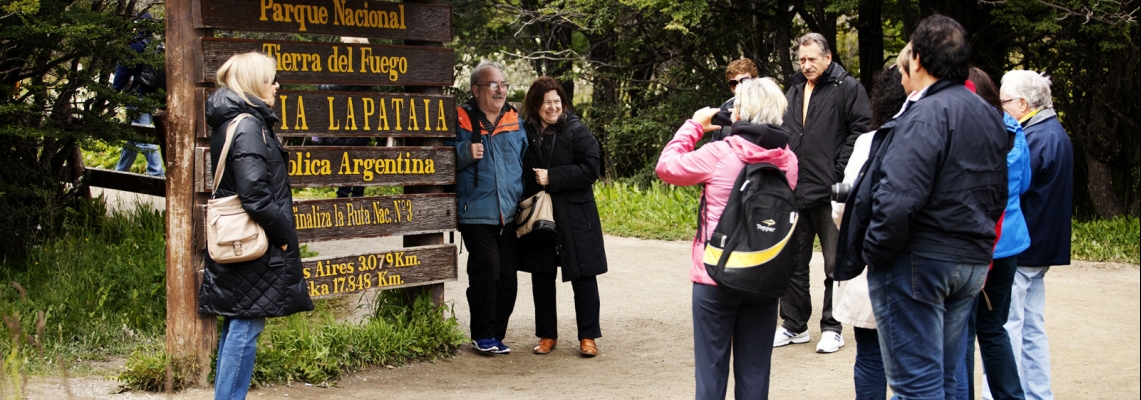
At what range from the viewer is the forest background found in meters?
6.74

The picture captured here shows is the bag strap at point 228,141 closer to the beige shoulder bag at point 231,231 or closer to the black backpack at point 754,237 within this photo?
the beige shoulder bag at point 231,231

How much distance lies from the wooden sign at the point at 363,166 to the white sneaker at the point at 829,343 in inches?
95.8

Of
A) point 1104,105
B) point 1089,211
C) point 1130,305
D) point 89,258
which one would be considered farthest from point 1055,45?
point 89,258

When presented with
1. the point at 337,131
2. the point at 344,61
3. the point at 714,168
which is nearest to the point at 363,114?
the point at 337,131

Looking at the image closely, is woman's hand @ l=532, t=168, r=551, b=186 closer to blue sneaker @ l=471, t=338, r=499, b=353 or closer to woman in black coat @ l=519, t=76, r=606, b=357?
woman in black coat @ l=519, t=76, r=606, b=357

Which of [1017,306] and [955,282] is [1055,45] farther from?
[955,282]

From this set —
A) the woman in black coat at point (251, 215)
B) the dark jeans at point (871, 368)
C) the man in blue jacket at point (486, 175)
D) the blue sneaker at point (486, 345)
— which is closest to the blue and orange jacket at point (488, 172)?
the man in blue jacket at point (486, 175)

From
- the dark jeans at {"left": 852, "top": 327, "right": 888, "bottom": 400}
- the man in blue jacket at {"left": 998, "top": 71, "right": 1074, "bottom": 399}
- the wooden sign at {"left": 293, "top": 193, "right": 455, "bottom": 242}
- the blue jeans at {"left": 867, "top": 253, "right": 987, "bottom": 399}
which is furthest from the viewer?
the wooden sign at {"left": 293, "top": 193, "right": 455, "bottom": 242}

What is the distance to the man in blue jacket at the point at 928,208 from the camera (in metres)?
3.48

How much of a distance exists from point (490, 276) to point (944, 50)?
329 cm

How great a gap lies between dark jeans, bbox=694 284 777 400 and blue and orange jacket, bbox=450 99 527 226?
2.13 m

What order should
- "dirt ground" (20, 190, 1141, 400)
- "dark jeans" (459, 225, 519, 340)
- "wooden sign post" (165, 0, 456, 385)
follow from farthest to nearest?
"dark jeans" (459, 225, 519, 340)
"dirt ground" (20, 190, 1141, 400)
"wooden sign post" (165, 0, 456, 385)

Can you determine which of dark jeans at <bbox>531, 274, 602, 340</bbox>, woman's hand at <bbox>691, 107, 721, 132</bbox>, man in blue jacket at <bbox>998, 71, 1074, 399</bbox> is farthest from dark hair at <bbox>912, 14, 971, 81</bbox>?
dark jeans at <bbox>531, 274, 602, 340</bbox>

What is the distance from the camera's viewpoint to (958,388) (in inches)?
173
